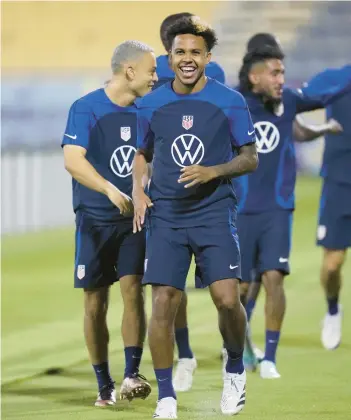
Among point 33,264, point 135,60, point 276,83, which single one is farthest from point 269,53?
point 33,264

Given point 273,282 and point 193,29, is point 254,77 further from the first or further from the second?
point 193,29

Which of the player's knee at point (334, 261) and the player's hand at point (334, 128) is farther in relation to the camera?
the player's knee at point (334, 261)

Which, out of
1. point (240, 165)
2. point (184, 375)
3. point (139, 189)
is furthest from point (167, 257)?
point (184, 375)

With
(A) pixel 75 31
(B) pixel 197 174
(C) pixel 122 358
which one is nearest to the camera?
(B) pixel 197 174

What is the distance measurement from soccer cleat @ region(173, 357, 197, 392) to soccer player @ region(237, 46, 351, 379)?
63cm

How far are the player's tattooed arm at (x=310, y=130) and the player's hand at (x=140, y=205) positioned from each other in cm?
272

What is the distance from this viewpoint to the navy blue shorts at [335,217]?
9438mm

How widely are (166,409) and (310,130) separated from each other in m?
3.14

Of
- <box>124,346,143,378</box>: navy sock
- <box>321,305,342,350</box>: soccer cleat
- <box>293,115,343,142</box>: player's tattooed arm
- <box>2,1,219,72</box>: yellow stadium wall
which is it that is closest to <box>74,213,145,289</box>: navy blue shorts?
<box>124,346,143,378</box>: navy sock

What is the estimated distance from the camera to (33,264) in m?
15.7

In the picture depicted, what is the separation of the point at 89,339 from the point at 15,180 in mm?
12242

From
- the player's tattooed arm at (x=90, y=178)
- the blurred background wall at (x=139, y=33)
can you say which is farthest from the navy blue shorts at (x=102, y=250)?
the blurred background wall at (x=139, y=33)

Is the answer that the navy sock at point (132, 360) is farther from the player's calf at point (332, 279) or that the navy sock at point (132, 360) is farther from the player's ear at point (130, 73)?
the player's calf at point (332, 279)

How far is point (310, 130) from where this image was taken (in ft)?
28.3
